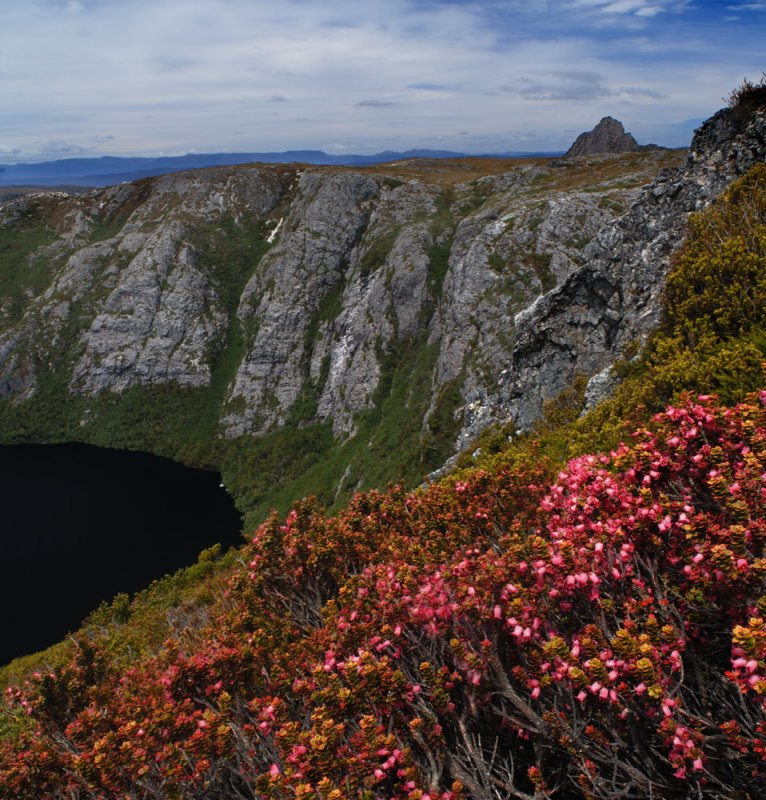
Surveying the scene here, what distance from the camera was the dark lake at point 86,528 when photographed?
100125mm

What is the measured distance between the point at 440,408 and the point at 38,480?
137854 mm

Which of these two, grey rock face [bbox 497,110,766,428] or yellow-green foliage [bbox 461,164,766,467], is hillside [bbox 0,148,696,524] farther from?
yellow-green foliage [bbox 461,164,766,467]

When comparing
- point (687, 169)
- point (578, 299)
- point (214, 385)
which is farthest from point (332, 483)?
point (687, 169)

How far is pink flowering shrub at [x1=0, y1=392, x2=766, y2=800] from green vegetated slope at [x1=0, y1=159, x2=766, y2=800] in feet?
0.11

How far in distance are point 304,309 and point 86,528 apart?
90118 mm

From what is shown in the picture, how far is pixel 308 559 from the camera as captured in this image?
10570 mm

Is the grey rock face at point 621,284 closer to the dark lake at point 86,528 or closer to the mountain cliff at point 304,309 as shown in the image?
the mountain cliff at point 304,309

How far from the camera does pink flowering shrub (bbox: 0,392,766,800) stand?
504 cm

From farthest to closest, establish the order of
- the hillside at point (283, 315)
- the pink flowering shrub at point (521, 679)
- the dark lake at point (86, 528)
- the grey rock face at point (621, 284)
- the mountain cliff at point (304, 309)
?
the hillside at point (283, 315) < the dark lake at point (86, 528) < the mountain cliff at point (304, 309) < the grey rock face at point (621, 284) < the pink flowering shrub at point (521, 679)

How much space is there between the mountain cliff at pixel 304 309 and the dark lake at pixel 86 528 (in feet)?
44.2

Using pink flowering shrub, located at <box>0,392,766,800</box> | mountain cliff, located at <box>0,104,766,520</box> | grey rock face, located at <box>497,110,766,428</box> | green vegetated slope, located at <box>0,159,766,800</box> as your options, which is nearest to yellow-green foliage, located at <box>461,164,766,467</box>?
green vegetated slope, located at <box>0,159,766,800</box>

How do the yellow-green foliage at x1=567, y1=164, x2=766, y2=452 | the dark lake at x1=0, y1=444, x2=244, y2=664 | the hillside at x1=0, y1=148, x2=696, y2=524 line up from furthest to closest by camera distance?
the hillside at x1=0, y1=148, x2=696, y2=524, the dark lake at x1=0, y1=444, x2=244, y2=664, the yellow-green foliage at x1=567, y1=164, x2=766, y2=452

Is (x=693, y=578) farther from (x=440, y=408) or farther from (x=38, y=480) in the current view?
(x=38, y=480)

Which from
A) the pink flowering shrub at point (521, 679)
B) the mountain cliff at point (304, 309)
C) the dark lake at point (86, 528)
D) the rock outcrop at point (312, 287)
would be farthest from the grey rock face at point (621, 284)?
the dark lake at point (86, 528)
